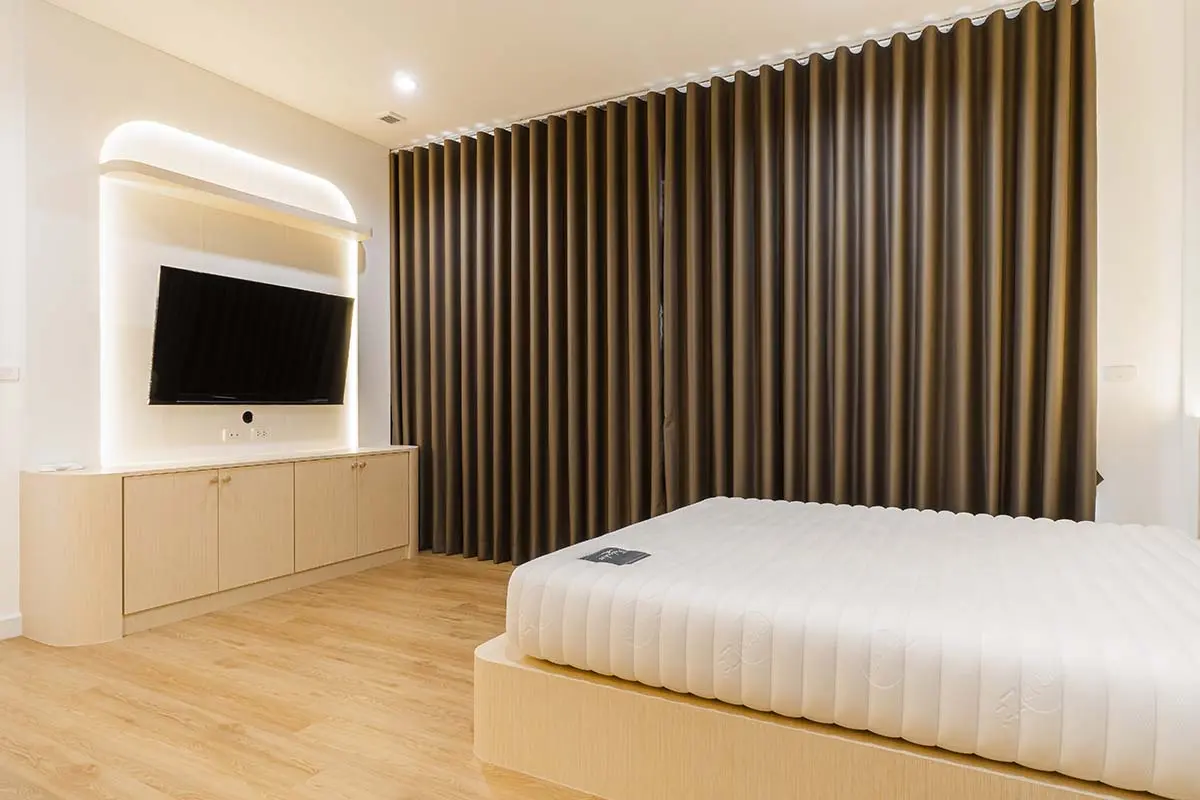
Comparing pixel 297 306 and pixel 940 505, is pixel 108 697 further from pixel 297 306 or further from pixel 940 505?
pixel 940 505

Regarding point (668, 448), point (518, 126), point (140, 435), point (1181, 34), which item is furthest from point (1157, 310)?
point (140, 435)

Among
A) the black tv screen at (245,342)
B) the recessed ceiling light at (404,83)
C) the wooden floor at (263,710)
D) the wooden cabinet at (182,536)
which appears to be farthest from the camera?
the recessed ceiling light at (404,83)

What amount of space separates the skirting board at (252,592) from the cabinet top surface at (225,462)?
2.17ft

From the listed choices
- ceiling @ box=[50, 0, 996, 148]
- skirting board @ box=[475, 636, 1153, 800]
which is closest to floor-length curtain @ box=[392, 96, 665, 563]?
ceiling @ box=[50, 0, 996, 148]

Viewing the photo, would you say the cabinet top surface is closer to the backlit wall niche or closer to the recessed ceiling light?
the backlit wall niche

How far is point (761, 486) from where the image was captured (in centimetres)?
→ 370

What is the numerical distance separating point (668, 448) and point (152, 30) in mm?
3444

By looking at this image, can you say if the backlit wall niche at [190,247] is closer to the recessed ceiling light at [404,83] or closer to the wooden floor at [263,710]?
the recessed ceiling light at [404,83]

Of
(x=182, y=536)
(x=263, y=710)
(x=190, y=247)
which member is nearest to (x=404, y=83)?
(x=190, y=247)

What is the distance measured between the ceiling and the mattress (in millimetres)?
2493

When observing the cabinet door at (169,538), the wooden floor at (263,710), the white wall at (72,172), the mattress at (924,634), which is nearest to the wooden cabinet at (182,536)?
the cabinet door at (169,538)

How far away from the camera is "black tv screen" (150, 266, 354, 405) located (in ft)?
11.8

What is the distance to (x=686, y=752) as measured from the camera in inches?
66.1

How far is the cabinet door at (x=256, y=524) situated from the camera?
3.56 meters
